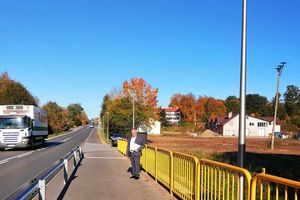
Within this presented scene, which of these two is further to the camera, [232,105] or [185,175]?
[232,105]

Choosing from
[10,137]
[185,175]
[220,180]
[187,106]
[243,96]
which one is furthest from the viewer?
[187,106]

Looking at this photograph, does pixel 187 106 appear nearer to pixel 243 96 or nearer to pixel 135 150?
pixel 135 150

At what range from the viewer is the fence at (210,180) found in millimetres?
5145

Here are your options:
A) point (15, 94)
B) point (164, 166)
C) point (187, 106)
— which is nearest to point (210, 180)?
point (164, 166)

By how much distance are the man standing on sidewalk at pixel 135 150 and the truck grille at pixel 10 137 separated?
2064cm

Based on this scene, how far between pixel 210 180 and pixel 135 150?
705cm

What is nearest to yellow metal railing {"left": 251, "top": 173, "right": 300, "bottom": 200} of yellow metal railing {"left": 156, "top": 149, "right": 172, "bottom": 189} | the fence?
the fence

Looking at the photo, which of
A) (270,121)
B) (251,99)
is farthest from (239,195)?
(251,99)

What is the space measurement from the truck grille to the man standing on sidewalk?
67.7ft

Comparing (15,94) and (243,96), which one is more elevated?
(15,94)

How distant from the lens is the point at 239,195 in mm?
5910

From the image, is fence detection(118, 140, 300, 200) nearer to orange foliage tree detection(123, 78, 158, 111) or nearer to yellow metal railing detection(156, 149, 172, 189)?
yellow metal railing detection(156, 149, 172, 189)

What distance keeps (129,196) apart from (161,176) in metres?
2.29

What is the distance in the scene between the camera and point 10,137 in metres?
33.3
